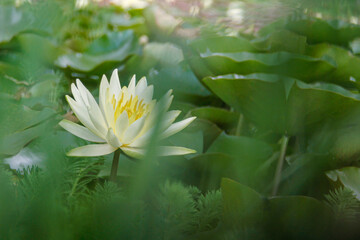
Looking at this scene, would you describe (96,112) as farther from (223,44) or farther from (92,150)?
(223,44)

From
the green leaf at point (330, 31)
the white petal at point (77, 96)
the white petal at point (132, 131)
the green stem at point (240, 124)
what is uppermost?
the white petal at point (77, 96)

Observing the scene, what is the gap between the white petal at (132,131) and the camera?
0.37m

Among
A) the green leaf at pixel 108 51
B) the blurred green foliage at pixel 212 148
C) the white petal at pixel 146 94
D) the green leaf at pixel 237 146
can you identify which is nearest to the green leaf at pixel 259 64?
the blurred green foliage at pixel 212 148

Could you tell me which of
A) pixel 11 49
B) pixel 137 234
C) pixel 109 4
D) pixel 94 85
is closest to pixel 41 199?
pixel 137 234

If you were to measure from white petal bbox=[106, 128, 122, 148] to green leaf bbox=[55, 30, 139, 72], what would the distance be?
60 cm

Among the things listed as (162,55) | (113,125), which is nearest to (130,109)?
(113,125)

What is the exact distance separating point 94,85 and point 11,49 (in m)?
0.27

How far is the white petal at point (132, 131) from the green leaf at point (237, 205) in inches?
3.8

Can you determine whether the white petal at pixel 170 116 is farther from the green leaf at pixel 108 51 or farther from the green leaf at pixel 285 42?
the green leaf at pixel 108 51

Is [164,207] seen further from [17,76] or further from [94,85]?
[94,85]

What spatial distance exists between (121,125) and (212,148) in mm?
269

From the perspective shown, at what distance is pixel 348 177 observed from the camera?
1.70ft

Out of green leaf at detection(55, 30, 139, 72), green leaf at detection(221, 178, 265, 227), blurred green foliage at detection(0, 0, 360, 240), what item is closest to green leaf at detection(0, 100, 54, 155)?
blurred green foliage at detection(0, 0, 360, 240)

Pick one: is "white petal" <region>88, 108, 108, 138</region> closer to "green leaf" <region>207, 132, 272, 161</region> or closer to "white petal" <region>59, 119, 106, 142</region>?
"white petal" <region>59, 119, 106, 142</region>
